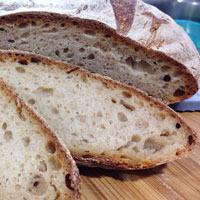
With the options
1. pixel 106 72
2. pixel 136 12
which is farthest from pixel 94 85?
pixel 136 12

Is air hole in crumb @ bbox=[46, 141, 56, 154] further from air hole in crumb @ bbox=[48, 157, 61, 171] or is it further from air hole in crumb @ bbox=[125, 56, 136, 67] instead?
air hole in crumb @ bbox=[125, 56, 136, 67]

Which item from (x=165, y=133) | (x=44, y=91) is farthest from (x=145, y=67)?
(x=44, y=91)

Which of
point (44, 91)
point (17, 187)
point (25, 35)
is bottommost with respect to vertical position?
point (17, 187)

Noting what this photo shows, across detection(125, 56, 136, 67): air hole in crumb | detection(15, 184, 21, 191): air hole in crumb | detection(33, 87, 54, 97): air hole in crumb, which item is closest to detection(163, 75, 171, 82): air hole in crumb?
detection(125, 56, 136, 67): air hole in crumb

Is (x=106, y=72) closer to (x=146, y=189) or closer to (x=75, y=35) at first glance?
(x=75, y=35)

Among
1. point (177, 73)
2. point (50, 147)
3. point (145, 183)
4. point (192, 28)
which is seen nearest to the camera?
point (50, 147)

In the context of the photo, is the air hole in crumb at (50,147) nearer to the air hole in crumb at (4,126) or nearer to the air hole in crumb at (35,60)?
the air hole in crumb at (4,126)

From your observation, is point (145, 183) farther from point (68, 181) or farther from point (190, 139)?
point (68, 181)
